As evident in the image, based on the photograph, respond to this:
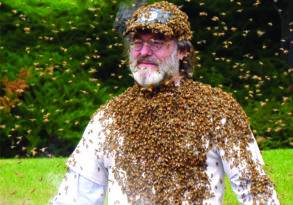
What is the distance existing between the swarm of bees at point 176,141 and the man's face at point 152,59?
0.20 ft

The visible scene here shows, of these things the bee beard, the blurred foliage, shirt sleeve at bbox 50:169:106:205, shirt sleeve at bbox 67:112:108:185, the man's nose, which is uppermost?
the man's nose

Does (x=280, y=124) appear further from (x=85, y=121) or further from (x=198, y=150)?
(x=198, y=150)

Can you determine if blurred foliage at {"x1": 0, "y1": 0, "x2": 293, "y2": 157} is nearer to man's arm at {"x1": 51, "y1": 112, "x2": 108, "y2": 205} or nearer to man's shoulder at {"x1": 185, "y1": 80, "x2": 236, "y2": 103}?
man's arm at {"x1": 51, "y1": 112, "x2": 108, "y2": 205}

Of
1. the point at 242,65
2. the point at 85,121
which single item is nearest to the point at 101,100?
the point at 85,121

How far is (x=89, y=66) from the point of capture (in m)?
15.4

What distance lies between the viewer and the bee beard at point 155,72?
127 inches

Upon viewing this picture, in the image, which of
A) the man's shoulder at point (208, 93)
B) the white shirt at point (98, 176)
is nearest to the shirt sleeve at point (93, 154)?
the white shirt at point (98, 176)

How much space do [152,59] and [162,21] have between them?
0.14 meters

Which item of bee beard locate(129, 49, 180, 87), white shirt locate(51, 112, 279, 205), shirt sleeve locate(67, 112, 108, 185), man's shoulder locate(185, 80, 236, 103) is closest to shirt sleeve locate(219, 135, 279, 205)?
white shirt locate(51, 112, 279, 205)

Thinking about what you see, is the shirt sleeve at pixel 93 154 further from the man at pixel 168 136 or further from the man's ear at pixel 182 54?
the man's ear at pixel 182 54

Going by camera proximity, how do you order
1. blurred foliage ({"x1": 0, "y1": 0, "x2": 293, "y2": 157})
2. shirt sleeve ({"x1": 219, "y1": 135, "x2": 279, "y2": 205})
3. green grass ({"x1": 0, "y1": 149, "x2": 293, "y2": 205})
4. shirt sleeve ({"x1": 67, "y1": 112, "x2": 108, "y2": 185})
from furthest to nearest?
blurred foliage ({"x1": 0, "y1": 0, "x2": 293, "y2": 157})
green grass ({"x1": 0, "y1": 149, "x2": 293, "y2": 205})
shirt sleeve ({"x1": 67, "y1": 112, "x2": 108, "y2": 185})
shirt sleeve ({"x1": 219, "y1": 135, "x2": 279, "y2": 205})

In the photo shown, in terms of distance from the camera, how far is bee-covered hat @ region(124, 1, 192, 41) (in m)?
3.24

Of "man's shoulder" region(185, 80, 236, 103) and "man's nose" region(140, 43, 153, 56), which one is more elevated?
"man's nose" region(140, 43, 153, 56)

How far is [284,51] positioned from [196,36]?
5.81 feet
